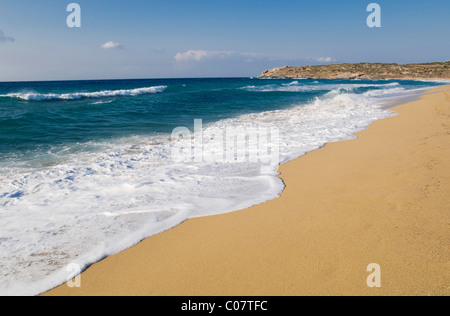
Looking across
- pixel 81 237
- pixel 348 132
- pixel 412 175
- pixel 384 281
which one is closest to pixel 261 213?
pixel 384 281

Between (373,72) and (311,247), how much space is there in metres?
92.2

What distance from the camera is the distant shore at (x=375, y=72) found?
63975mm

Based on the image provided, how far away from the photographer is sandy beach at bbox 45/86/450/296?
2.28m

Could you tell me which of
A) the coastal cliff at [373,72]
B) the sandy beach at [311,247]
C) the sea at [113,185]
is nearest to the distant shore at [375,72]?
the coastal cliff at [373,72]

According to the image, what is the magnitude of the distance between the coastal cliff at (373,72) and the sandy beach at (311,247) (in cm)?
7040

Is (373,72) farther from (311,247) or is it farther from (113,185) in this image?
(311,247)

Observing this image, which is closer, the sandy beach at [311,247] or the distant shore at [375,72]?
the sandy beach at [311,247]

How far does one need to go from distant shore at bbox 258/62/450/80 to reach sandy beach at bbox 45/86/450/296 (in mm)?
68254

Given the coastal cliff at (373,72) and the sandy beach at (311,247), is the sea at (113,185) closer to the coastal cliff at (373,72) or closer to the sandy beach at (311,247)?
the sandy beach at (311,247)

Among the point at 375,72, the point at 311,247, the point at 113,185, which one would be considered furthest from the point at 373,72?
the point at 311,247

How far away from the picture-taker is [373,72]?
79312 mm

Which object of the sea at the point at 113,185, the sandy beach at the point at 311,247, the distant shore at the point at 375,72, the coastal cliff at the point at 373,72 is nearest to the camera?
the sandy beach at the point at 311,247
